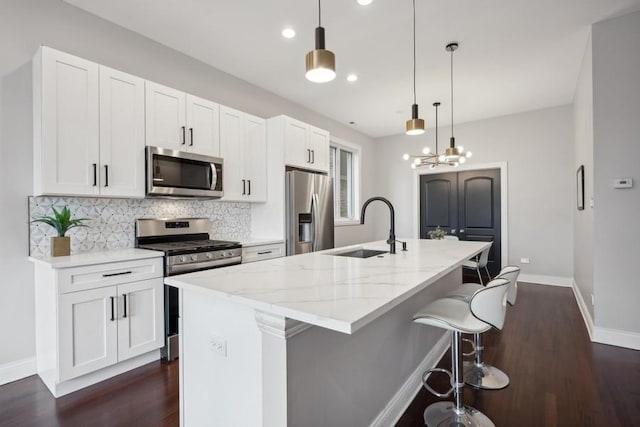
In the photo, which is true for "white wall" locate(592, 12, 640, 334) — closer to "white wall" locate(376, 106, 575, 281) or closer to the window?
"white wall" locate(376, 106, 575, 281)

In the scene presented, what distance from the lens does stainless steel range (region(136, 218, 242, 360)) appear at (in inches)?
104

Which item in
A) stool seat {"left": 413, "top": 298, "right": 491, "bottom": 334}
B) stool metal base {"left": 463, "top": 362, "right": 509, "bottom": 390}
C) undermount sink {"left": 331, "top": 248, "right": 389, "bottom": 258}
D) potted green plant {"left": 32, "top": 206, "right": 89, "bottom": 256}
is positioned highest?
potted green plant {"left": 32, "top": 206, "right": 89, "bottom": 256}

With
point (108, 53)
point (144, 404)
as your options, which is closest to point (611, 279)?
point (144, 404)

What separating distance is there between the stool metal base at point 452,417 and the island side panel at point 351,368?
22 cm

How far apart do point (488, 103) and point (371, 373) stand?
15.5 feet

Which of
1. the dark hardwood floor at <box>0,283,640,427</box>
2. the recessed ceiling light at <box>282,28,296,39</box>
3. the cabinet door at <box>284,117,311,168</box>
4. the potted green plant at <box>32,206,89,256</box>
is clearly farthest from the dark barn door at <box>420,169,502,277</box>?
the potted green plant at <box>32,206,89,256</box>

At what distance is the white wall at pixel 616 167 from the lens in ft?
9.26

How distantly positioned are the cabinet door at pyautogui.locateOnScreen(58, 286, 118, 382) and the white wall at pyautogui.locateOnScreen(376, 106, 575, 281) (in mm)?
5706

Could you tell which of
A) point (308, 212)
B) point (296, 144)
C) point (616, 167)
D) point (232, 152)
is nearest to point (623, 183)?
point (616, 167)

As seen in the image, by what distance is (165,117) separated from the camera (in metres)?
2.90

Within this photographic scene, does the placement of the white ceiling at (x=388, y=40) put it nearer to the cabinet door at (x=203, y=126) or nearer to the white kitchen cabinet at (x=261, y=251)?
the cabinet door at (x=203, y=126)

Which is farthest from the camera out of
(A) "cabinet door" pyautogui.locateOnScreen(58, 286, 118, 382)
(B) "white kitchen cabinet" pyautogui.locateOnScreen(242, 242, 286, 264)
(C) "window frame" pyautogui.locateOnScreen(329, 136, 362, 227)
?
(C) "window frame" pyautogui.locateOnScreen(329, 136, 362, 227)

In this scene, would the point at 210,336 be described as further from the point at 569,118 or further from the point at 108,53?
the point at 569,118

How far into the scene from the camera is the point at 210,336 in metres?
1.44
